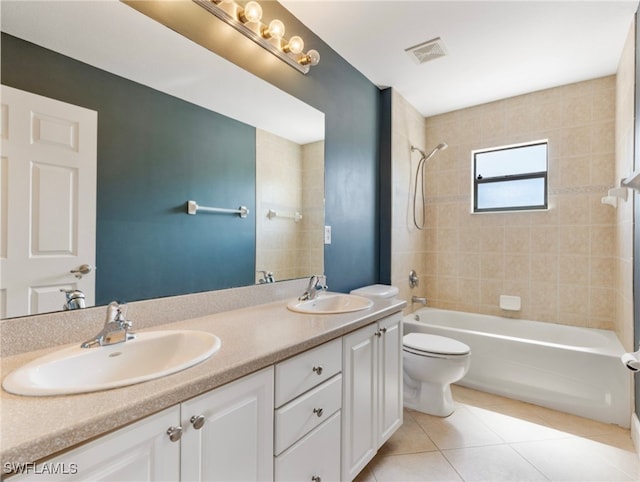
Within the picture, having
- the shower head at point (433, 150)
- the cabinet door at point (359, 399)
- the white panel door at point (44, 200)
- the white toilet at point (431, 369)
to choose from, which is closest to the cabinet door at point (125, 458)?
the white panel door at point (44, 200)

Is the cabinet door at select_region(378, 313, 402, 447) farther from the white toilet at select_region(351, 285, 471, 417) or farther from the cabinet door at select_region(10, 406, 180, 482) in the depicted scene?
the cabinet door at select_region(10, 406, 180, 482)

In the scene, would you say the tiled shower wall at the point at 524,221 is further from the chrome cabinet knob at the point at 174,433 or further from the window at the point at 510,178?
the chrome cabinet knob at the point at 174,433

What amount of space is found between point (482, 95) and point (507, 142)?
1.60 ft

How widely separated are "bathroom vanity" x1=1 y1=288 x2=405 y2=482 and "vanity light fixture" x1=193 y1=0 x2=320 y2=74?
1317 millimetres

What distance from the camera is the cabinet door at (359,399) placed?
135cm

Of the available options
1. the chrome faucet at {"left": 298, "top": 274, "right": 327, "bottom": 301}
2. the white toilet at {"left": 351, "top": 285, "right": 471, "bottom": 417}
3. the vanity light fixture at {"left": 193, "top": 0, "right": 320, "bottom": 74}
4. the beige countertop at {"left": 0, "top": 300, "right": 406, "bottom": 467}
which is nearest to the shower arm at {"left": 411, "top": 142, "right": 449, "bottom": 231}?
the white toilet at {"left": 351, "top": 285, "right": 471, "bottom": 417}

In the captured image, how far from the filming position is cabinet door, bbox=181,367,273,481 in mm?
782

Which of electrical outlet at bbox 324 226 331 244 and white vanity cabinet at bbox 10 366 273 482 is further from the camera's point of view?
electrical outlet at bbox 324 226 331 244

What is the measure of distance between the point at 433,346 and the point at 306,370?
1366 mm

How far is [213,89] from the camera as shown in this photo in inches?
57.1

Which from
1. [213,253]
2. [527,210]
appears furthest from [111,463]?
[527,210]

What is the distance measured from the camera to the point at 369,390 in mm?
1496

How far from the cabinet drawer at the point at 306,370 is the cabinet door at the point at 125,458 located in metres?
0.35

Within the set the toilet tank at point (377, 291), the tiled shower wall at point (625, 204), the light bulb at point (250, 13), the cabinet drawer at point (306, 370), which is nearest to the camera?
the cabinet drawer at point (306, 370)
